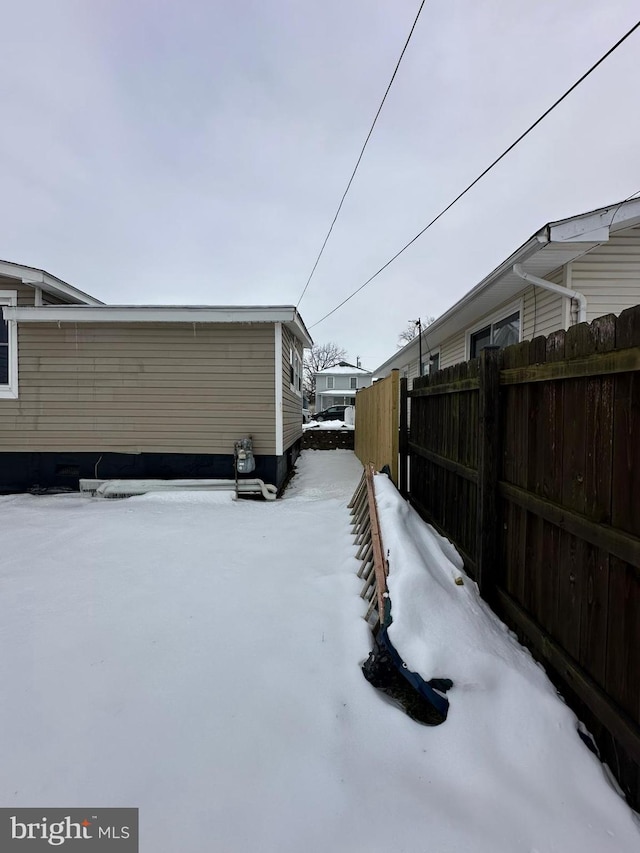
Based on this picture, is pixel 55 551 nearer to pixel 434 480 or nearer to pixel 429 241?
pixel 434 480

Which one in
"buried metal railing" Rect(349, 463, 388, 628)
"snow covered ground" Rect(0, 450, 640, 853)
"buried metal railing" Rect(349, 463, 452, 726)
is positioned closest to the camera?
"snow covered ground" Rect(0, 450, 640, 853)

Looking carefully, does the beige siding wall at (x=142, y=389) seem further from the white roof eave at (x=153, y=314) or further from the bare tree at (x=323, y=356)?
the bare tree at (x=323, y=356)

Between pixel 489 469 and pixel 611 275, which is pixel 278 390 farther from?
pixel 611 275

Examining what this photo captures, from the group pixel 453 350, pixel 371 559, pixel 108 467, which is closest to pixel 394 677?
pixel 371 559

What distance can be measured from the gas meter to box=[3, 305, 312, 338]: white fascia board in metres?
1.87

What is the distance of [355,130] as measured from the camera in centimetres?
779

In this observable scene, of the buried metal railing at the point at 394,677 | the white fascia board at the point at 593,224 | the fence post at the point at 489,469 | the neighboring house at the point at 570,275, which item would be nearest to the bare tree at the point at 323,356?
the neighboring house at the point at 570,275

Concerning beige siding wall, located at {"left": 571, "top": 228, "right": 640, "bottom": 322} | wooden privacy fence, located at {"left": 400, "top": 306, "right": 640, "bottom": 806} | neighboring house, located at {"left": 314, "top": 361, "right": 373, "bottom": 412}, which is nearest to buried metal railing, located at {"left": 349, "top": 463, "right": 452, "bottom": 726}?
wooden privacy fence, located at {"left": 400, "top": 306, "right": 640, "bottom": 806}

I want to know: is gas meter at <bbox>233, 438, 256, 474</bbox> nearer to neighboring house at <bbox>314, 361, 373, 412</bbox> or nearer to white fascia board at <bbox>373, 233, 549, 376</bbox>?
white fascia board at <bbox>373, 233, 549, 376</bbox>

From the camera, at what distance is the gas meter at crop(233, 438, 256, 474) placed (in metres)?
6.09

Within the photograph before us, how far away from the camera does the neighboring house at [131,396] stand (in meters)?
6.33

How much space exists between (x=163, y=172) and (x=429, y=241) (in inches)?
313

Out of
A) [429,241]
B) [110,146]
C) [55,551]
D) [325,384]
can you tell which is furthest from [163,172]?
[325,384]

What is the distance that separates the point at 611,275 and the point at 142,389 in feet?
21.9
